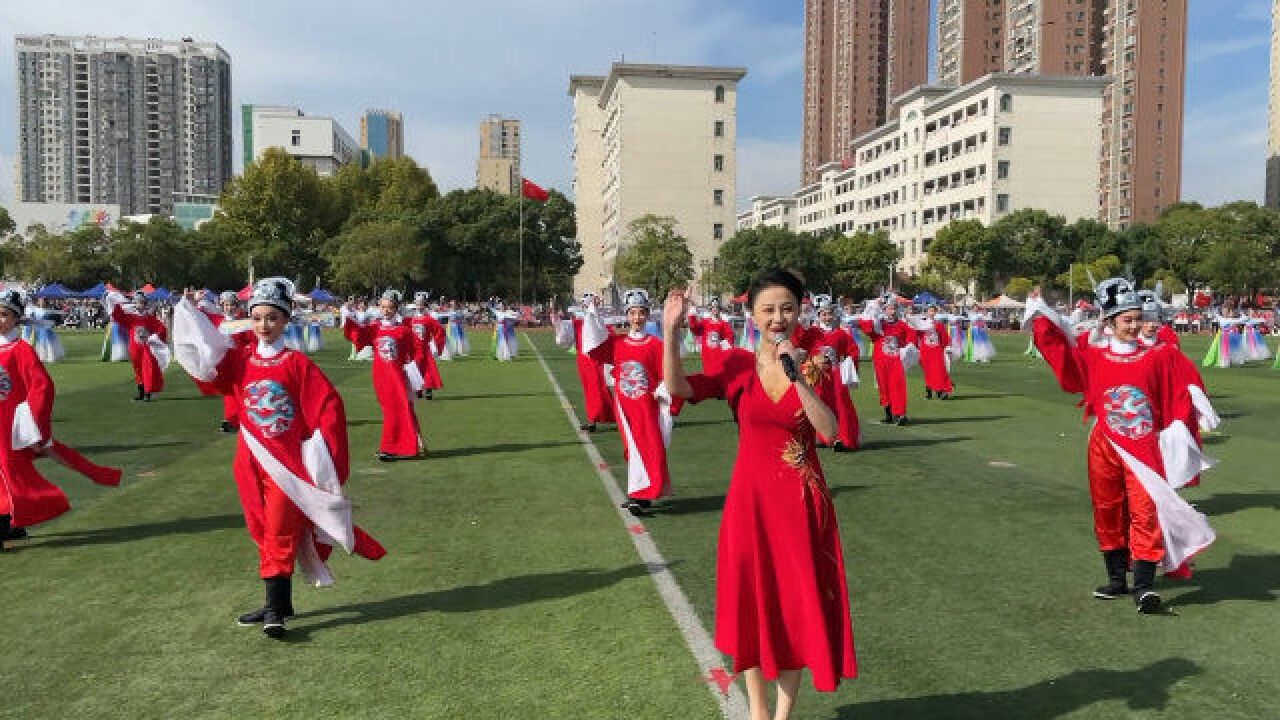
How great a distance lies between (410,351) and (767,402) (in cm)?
850

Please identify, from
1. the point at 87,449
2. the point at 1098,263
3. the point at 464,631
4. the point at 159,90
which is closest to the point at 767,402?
the point at 464,631

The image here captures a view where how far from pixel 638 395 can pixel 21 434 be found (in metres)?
4.74

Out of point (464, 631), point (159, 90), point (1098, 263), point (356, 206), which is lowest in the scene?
point (464, 631)

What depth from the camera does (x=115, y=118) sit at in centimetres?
13800

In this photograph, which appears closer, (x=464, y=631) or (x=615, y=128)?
(x=464, y=631)

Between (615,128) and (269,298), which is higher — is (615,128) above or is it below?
above

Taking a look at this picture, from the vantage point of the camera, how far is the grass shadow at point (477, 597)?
5273mm

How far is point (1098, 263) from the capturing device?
2322 inches

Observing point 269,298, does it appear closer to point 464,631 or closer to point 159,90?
point 464,631

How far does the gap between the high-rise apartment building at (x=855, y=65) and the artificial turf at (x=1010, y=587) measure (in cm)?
12897

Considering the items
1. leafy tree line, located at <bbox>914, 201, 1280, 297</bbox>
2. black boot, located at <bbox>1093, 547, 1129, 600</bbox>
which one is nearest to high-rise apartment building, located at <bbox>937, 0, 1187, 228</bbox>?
leafy tree line, located at <bbox>914, 201, 1280, 297</bbox>

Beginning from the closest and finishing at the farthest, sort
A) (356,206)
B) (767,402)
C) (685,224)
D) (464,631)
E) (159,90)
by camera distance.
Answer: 1. (767,402)
2. (464,631)
3. (356,206)
4. (685,224)
5. (159,90)

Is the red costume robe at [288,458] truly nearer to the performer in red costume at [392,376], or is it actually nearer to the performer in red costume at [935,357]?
the performer in red costume at [392,376]

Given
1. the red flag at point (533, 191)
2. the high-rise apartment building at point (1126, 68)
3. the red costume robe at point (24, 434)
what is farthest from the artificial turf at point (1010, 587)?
the high-rise apartment building at point (1126, 68)
